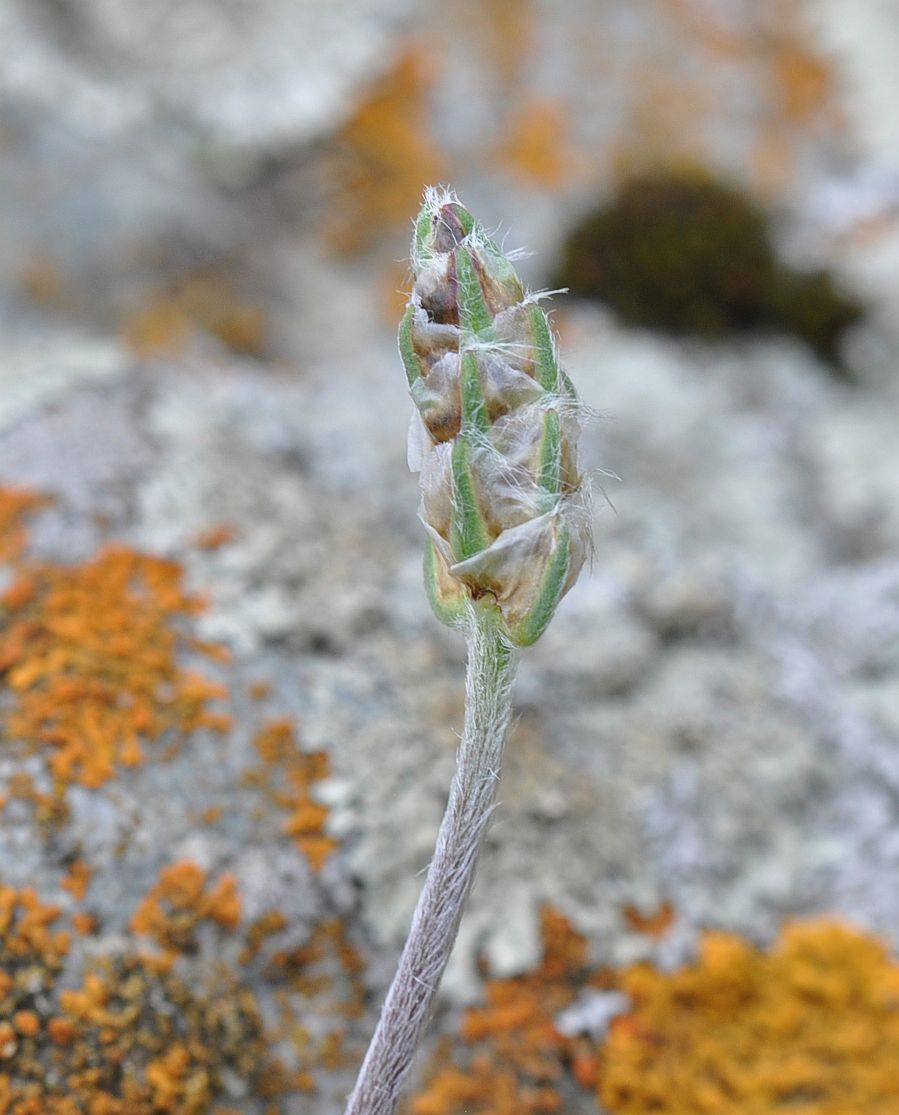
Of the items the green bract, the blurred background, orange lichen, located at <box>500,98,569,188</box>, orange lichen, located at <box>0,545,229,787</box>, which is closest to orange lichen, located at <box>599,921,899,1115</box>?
the blurred background

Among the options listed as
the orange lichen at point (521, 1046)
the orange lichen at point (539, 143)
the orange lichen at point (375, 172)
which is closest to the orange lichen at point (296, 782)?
the orange lichen at point (521, 1046)

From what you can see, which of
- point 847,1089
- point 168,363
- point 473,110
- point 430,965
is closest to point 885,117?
point 473,110

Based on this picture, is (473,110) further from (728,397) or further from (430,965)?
(430,965)

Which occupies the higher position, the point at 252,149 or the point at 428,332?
the point at 252,149

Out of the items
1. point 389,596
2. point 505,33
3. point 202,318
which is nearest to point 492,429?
point 389,596

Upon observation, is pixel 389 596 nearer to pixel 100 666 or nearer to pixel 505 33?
pixel 100 666

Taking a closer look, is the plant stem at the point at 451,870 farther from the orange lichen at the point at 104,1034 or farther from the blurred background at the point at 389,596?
the orange lichen at the point at 104,1034

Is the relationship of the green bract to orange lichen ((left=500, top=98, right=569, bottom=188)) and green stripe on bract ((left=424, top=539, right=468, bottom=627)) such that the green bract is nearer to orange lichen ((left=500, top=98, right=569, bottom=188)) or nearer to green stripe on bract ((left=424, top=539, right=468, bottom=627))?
green stripe on bract ((left=424, top=539, right=468, bottom=627))
